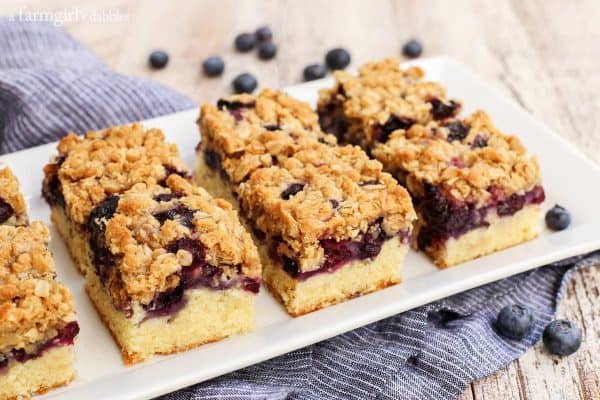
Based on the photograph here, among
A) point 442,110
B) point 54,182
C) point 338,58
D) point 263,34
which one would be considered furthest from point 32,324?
point 263,34

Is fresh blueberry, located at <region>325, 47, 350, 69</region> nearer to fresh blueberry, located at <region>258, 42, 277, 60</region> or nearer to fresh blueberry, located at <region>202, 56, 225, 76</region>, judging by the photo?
fresh blueberry, located at <region>258, 42, 277, 60</region>

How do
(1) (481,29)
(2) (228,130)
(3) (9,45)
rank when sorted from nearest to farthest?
(2) (228,130) → (3) (9,45) → (1) (481,29)

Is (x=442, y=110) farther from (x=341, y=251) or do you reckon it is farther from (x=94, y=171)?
→ (x=94, y=171)

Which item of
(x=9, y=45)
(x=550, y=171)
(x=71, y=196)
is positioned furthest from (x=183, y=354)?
(x=9, y=45)

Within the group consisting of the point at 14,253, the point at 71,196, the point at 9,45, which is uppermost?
the point at 9,45

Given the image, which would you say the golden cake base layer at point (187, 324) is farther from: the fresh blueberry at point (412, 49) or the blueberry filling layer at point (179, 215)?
the fresh blueberry at point (412, 49)

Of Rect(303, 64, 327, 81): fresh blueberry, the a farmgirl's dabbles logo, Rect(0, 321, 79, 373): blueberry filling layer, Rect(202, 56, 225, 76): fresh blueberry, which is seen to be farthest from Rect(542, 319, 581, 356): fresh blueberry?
the a farmgirl's dabbles logo

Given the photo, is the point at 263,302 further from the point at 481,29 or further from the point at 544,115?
the point at 481,29
